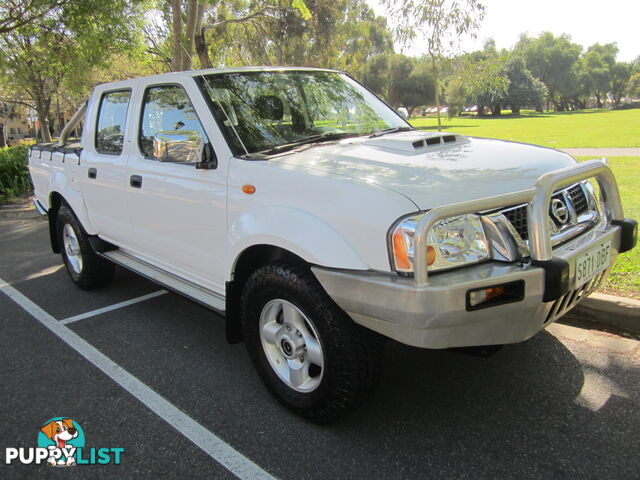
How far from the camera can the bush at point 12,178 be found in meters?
10.9

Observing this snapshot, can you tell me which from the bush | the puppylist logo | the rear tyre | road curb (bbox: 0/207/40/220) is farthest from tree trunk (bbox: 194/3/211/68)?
the puppylist logo

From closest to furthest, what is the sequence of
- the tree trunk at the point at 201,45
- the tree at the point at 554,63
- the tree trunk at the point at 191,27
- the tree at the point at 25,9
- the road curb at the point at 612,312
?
the road curb at the point at 612,312 < the tree trunk at the point at 191,27 < the tree trunk at the point at 201,45 < the tree at the point at 25,9 < the tree at the point at 554,63

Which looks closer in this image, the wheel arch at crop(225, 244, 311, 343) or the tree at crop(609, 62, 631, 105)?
the wheel arch at crop(225, 244, 311, 343)

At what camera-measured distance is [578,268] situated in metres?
2.35

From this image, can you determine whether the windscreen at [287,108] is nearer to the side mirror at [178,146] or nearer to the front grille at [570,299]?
the side mirror at [178,146]

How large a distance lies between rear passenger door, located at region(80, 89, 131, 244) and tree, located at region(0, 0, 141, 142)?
28.2 feet

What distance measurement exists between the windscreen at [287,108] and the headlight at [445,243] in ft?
4.17

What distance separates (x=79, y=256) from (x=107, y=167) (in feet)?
4.56

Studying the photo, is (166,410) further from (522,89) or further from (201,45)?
(522,89)

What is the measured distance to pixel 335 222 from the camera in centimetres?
230

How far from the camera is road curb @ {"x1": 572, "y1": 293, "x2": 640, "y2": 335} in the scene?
143 inches

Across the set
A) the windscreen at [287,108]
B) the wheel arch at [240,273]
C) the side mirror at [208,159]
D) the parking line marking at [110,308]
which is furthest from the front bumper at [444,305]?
the parking line marking at [110,308]

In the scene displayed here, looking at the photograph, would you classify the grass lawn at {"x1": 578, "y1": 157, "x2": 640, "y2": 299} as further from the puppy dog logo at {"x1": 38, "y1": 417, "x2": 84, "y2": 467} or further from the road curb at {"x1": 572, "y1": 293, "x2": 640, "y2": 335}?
the puppy dog logo at {"x1": 38, "y1": 417, "x2": 84, "y2": 467}

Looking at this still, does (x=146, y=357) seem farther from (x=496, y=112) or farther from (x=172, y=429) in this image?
(x=496, y=112)
